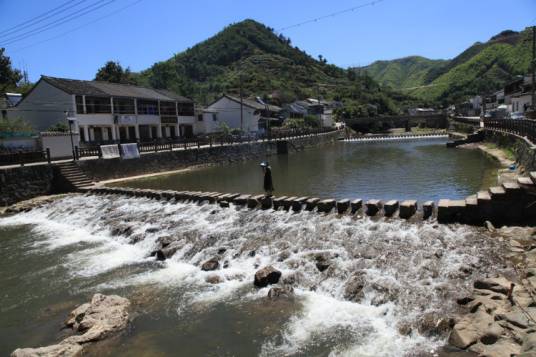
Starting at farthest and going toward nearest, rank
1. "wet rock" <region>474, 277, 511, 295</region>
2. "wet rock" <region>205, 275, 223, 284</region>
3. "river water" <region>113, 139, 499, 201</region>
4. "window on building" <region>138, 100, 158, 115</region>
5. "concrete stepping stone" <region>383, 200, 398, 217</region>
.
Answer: "window on building" <region>138, 100, 158, 115</region> → "river water" <region>113, 139, 499, 201</region> → "concrete stepping stone" <region>383, 200, 398, 217</region> → "wet rock" <region>205, 275, 223, 284</region> → "wet rock" <region>474, 277, 511, 295</region>

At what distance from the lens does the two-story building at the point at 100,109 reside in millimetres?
45688

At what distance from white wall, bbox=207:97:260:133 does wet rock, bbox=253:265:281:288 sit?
6433 cm

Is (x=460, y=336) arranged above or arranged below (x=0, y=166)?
below

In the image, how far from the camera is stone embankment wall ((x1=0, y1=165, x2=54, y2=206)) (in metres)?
26.1

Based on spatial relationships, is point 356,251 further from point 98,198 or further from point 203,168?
point 203,168

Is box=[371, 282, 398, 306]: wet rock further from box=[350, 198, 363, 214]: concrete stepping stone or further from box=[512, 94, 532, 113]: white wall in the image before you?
box=[512, 94, 532, 113]: white wall

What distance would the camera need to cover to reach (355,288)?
32.8 feet

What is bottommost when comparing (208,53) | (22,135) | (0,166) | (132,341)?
(132,341)

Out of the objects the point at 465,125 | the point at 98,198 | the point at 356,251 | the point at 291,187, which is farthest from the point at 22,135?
the point at 465,125

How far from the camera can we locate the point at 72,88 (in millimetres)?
46250

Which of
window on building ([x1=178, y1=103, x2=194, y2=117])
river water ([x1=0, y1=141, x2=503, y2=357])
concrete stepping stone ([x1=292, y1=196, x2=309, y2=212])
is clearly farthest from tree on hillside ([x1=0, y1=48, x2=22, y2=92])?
concrete stepping stone ([x1=292, y1=196, x2=309, y2=212])

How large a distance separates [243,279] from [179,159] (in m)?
31.6

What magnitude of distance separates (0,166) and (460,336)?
30742mm

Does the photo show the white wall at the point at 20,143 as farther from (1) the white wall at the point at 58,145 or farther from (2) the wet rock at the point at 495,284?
(2) the wet rock at the point at 495,284
